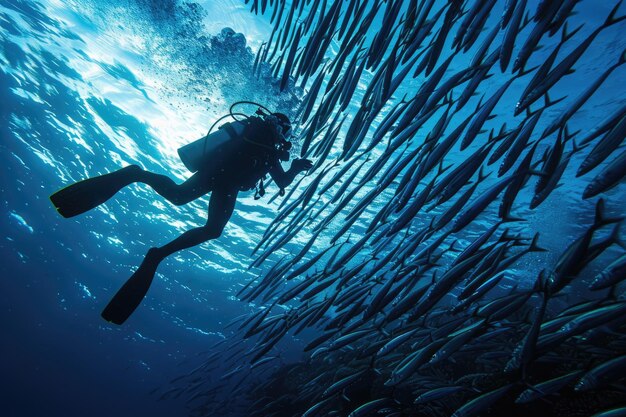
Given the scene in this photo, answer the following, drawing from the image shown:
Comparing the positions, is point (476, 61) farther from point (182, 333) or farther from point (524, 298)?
point (182, 333)

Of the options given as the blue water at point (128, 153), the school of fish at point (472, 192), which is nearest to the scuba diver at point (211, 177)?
the school of fish at point (472, 192)

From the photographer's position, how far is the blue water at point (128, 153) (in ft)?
29.5

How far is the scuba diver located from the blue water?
4616 mm

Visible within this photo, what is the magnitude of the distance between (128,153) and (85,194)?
1161 centimetres

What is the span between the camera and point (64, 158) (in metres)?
16.1

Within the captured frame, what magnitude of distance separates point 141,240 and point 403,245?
21631 millimetres

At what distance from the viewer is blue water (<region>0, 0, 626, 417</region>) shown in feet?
29.5

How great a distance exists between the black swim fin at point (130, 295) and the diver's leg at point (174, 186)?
3.25 feet

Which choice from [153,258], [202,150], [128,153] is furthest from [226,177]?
[128,153]

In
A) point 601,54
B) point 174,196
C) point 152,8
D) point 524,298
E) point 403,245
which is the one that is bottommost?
point 524,298

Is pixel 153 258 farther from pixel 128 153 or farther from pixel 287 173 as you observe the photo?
pixel 128 153

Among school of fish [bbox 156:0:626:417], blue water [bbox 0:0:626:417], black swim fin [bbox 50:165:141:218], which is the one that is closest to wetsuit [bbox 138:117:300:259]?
black swim fin [bbox 50:165:141:218]

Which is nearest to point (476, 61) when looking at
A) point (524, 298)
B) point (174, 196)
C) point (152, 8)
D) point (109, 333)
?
point (524, 298)

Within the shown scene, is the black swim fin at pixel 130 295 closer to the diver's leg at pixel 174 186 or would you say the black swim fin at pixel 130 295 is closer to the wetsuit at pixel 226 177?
the wetsuit at pixel 226 177
